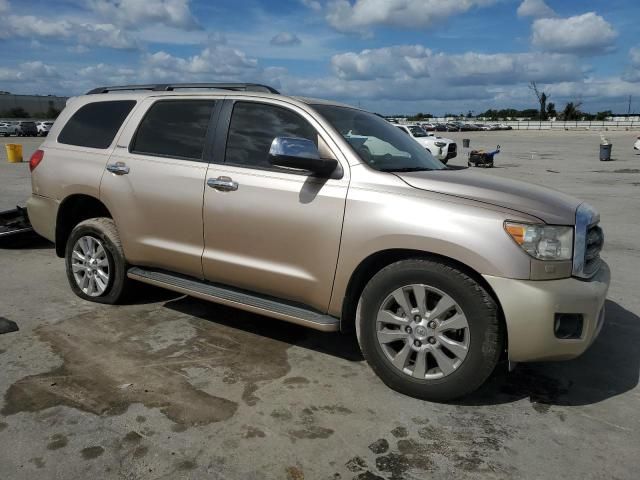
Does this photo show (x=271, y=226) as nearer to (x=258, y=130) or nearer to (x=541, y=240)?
(x=258, y=130)

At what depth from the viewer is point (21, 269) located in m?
6.12

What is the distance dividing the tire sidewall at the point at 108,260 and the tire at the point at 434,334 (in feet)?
7.69

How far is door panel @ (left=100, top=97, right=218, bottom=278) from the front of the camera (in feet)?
13.6

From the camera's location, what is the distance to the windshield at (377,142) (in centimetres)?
377

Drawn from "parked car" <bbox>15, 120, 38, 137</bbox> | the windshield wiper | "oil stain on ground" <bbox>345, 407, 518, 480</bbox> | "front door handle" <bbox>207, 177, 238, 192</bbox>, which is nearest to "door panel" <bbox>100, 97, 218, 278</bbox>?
"front door handle" <bbox>207, 177, 238, 192</bbox>

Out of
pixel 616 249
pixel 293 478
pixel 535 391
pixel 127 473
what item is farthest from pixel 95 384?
pixel 616 249

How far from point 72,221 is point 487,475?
4.26m

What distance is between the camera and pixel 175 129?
439 centimetres

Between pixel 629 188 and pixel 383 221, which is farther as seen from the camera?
pixel 629 188

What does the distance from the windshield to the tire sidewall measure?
2.16 meters

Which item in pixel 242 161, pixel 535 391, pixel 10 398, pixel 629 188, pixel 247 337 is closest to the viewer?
pixel 10 398

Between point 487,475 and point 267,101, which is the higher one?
point 267,101

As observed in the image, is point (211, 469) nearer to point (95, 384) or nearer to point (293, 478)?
point (293, 478)

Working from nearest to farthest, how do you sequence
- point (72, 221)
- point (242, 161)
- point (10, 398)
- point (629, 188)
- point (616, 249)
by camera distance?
point (10, 398) < point (242, 161) < point (72, 221) < point (616, 249) < point (629, 188)
